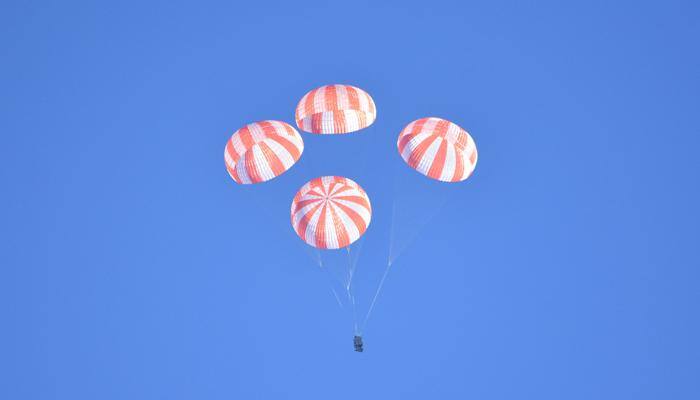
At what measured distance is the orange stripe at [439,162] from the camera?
68.1ft

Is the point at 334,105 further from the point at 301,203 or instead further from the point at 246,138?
the point at 301,203

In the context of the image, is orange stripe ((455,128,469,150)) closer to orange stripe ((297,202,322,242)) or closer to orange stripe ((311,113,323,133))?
orange stripe ((311,113,323,133))

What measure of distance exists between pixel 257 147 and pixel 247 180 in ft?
3.18

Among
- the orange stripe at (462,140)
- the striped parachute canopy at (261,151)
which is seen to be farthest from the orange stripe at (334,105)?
the orange stripe at (462,140)

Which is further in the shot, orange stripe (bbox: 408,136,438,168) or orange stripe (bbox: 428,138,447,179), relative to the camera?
orange stripe (bbox: 408,136,438,168)

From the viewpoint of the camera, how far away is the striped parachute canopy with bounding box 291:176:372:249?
814 inches

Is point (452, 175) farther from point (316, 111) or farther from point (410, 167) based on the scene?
point (316, 111)

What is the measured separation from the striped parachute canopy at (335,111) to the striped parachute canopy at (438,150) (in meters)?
1.31

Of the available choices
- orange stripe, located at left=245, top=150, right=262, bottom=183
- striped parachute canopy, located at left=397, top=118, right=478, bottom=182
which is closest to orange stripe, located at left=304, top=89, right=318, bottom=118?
orange stripe, located at left=245, top=150, right=262, bottom=183

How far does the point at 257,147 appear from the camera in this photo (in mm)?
20812

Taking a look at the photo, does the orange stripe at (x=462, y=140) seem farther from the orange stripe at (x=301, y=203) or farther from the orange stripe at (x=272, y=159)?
the orange stripe at (x=272, y=159)

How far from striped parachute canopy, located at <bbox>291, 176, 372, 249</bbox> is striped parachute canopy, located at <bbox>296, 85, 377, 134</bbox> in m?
1.37

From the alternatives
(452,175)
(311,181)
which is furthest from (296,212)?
(452,175)

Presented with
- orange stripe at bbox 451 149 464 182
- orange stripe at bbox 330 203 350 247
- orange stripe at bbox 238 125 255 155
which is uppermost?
orange stripe at bbox 238 125 255 155
